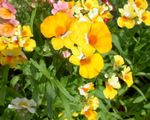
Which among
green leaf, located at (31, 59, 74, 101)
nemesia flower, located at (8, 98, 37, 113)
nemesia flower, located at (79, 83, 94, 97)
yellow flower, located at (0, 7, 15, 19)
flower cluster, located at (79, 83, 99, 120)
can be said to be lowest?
flower cluster, located at (79, 83, 99, 120)

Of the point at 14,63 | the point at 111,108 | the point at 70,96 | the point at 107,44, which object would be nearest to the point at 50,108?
the point at 70,96

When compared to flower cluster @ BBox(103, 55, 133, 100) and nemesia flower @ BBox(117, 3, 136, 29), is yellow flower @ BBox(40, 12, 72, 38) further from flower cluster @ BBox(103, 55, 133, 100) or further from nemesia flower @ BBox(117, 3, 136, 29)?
nemesia flower @ BBox(117, 3, 136, 29)

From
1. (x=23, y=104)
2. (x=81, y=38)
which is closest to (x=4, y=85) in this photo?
(x=23, y=104)

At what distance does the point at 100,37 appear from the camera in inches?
63.4

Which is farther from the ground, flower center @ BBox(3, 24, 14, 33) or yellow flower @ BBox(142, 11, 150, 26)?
flower center @ BBox(3, 24, 14, 33)

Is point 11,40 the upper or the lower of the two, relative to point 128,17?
upper

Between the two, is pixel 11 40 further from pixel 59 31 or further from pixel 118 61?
pixel 118 61

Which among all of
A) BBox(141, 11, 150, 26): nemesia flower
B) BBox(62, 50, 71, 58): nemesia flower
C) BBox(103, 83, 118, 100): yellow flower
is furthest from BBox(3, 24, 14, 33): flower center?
BBox(141, 11, 150, 26): nemesia flower

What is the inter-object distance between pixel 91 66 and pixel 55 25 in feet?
0.67

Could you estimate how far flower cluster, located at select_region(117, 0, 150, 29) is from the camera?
2.05 metres

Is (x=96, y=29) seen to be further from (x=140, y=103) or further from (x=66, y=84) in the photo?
(x=140, y=103)

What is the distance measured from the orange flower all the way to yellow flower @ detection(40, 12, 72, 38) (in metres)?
0.22

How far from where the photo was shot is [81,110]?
6.15 feet

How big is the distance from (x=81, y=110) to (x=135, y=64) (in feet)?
1.81
